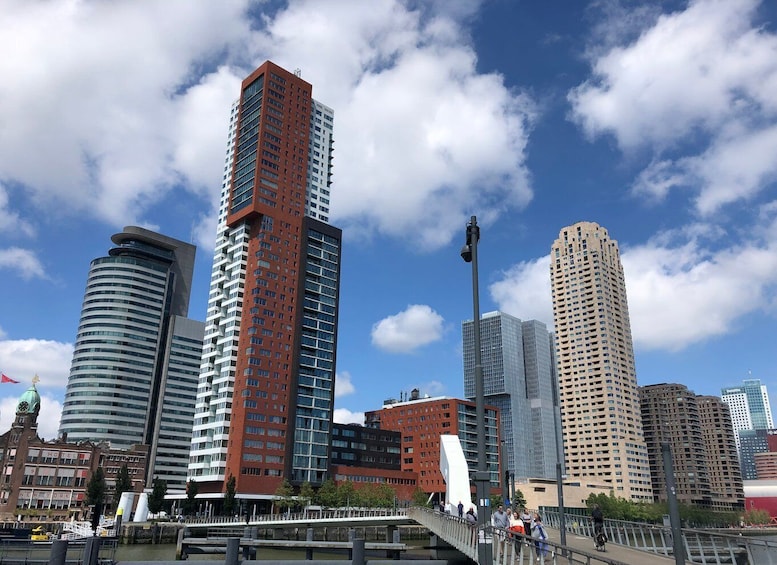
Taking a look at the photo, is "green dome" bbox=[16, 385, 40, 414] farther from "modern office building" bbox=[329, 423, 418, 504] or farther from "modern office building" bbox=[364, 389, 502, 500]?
"modern office building" bbox=[364, 389, 502, 500]

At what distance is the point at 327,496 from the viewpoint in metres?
110

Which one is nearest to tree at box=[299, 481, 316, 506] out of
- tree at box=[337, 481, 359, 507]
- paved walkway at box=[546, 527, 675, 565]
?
tree at box=[337, 481, 359, 507]

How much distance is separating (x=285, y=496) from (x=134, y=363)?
321 feet

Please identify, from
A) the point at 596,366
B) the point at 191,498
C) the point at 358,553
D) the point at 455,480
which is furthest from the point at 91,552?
the point at 596,366

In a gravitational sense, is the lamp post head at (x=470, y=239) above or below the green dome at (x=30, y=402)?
below

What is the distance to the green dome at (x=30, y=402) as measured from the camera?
116562mm

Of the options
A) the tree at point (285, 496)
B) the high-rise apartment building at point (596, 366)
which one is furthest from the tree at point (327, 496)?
the high-rise apartment building at point (596, 366)

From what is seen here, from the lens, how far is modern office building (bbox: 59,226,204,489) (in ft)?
567

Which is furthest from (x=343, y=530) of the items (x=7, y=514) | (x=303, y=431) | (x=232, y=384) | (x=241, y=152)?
(x=241, y=152)

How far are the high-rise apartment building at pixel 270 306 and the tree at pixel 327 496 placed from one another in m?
4.71

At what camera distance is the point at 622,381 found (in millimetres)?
179125

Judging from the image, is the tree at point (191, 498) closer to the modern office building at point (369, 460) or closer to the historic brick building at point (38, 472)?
the historic brick building at point (38, 472)

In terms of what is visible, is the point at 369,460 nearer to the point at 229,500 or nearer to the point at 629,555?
the point at 229,500

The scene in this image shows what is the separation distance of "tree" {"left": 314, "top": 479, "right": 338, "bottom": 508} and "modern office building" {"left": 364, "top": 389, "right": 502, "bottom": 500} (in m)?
39.4
